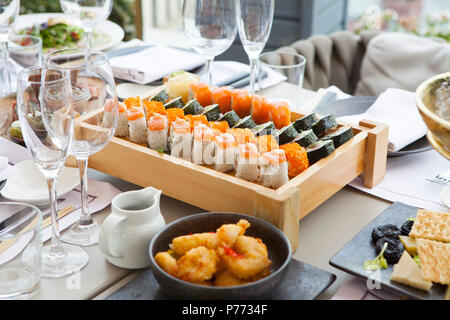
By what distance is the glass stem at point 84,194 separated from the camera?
1042 millimetres

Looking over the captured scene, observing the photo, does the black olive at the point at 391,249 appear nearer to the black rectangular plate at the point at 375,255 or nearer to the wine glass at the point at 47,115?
the black rectangular plate at the point at 375,255

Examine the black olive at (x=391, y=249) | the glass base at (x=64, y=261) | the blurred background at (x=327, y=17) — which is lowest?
the blurred background at (x=327, y=17)

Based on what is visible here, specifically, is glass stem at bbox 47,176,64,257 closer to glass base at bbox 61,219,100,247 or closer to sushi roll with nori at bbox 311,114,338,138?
glass base at bbox 61,219,100,247

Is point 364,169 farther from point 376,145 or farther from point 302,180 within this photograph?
point 302,180

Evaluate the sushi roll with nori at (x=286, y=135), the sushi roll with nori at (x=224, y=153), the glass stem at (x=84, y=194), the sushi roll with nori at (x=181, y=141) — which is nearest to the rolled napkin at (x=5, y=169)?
the glass stem at (x=84, y=194)

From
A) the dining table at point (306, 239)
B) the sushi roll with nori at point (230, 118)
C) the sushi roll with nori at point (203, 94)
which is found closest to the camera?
the dining table at point (306, 239)

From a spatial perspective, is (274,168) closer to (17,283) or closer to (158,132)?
(158,132)

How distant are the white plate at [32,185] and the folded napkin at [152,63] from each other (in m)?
0.61

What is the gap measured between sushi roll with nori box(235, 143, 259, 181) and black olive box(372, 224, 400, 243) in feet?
0.80

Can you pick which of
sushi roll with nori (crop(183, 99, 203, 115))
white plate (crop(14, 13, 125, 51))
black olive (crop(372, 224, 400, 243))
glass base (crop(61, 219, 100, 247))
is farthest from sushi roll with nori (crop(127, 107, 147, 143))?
white plate (crop(14, 13, 125, 51))

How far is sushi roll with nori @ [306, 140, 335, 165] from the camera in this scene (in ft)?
3.71

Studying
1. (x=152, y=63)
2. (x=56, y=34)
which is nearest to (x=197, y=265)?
(x=152, y=63)

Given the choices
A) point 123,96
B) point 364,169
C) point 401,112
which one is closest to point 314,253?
point 364,169
